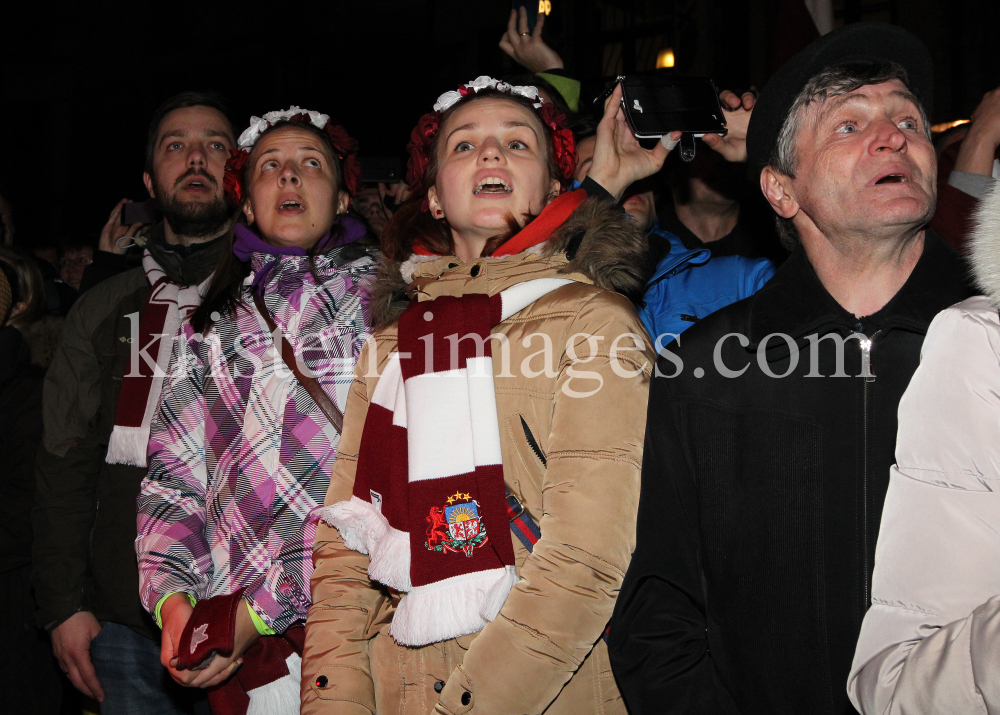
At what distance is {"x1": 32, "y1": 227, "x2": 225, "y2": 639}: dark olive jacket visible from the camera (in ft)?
9.56

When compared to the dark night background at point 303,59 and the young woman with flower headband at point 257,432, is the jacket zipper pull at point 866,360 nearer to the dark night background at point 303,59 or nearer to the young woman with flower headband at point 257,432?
the young woman with flower headband at point 257,432

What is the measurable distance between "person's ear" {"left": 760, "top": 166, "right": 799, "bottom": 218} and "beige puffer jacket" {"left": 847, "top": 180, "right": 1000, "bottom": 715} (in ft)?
1.92

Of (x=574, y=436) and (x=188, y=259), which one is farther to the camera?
(x=188, y=259)

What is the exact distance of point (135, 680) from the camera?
109 inches

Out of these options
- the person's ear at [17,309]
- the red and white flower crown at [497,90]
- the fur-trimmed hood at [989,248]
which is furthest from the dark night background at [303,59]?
the fur-trimmed hood at [989,248]

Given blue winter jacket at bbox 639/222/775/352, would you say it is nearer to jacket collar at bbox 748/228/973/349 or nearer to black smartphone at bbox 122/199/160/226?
jacket collar at bbox 748/228/973/349

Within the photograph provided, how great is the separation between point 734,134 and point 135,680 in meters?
2.56

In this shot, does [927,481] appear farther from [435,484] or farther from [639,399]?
[435,484]

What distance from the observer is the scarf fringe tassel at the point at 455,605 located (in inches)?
69.5

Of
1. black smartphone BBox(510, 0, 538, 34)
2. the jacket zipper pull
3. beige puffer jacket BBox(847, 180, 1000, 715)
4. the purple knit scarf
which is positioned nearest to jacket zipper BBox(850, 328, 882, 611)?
the jacket zipper pull

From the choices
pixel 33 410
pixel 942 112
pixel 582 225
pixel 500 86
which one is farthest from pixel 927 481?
pixel 942 112

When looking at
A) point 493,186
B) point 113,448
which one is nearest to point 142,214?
point 113,448

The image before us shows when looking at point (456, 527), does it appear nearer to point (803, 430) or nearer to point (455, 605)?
point (455, 605)

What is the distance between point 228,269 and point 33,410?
4.01ft
